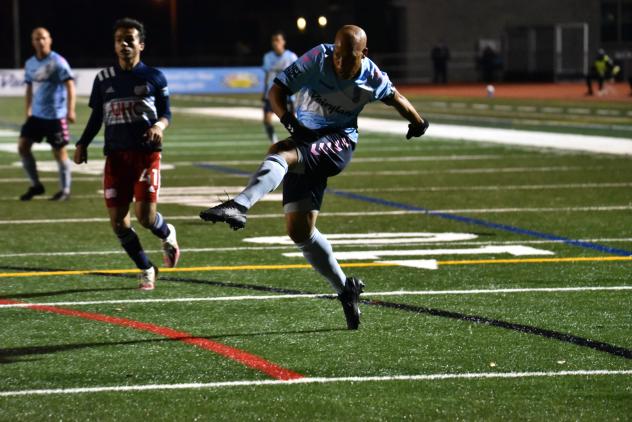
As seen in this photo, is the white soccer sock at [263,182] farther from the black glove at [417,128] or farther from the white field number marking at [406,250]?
the white field number marking at [406,250]

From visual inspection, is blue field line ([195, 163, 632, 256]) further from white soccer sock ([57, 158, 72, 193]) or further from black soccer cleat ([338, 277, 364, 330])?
black soccer cleat ([338, 277, 364, 330])

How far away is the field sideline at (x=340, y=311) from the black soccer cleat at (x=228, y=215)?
2.28 feet

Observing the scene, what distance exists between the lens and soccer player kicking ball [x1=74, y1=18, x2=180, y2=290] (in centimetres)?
923

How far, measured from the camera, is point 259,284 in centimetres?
956

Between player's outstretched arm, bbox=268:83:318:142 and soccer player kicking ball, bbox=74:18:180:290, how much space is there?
5.40ft

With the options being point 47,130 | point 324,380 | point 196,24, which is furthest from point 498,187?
point 196,24

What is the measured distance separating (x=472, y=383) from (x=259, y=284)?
341cm

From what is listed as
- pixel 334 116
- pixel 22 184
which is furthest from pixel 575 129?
pixel 334 116

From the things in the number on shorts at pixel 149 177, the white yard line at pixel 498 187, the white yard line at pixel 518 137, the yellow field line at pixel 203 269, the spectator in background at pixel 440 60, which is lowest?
the spectator in background at pixel 440 60

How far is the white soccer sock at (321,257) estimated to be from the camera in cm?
779

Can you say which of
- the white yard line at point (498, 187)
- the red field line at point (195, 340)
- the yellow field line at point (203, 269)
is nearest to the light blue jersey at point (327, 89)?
the red field line at point (195, 340)

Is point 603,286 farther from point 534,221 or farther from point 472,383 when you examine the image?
point 534,221

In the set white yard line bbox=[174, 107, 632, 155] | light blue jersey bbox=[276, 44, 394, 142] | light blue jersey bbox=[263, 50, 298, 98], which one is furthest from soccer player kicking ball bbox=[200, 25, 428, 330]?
light blue jersey bbox=[263, 50, 298, 98]

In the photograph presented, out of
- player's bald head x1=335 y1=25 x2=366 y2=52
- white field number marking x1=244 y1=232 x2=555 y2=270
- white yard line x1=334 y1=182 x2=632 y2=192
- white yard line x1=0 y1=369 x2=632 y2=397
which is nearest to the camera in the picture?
white yard line x1=0 y1=369 x2=632 y2=397
